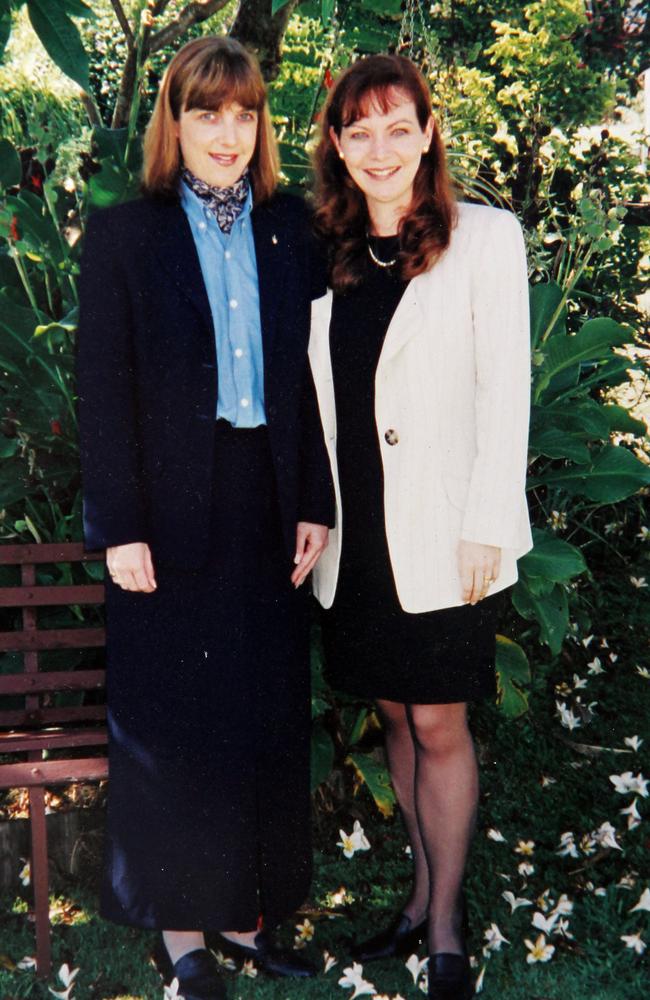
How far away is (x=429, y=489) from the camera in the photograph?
2293 millimetres

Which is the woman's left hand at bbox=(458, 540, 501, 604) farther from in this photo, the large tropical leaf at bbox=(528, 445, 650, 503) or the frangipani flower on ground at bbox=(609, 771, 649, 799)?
the frangipani flower on ground at bbox=(609, 771, 649, 799)

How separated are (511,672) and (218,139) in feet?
5.83

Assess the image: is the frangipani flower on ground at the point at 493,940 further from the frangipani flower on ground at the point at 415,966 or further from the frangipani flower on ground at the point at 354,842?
the frangipani flower on ground at the point at 354,842

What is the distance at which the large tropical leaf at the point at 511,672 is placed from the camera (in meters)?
3.25

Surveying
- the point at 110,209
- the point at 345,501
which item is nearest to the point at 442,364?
the point at 345,501

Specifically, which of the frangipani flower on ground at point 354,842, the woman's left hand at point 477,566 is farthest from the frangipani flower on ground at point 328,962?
the woman's left hand at point 477,566

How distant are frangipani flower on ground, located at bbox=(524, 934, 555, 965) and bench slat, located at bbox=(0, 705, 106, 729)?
3.92ft

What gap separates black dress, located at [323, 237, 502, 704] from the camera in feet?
7.70

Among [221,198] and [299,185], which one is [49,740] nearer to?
[221,198]

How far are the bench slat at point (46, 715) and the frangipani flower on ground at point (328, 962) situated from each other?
0.80 m

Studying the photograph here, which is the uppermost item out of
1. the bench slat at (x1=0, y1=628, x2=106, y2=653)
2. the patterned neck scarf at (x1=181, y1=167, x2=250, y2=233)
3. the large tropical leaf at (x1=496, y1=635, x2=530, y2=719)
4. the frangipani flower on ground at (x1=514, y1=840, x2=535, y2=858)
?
the patterned neck scarf at (x1=181, y1=167, x2=250, y2=233)

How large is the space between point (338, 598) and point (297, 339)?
0.59 meters

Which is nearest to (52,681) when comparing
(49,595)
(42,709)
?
(42,709)

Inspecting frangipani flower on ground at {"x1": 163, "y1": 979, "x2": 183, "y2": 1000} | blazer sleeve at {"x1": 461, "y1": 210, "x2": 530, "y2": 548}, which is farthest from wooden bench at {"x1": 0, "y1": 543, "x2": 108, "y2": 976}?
blazer sleeve at {"x1": 461, "y1": 210, "x2": 530, "y2": 548}
